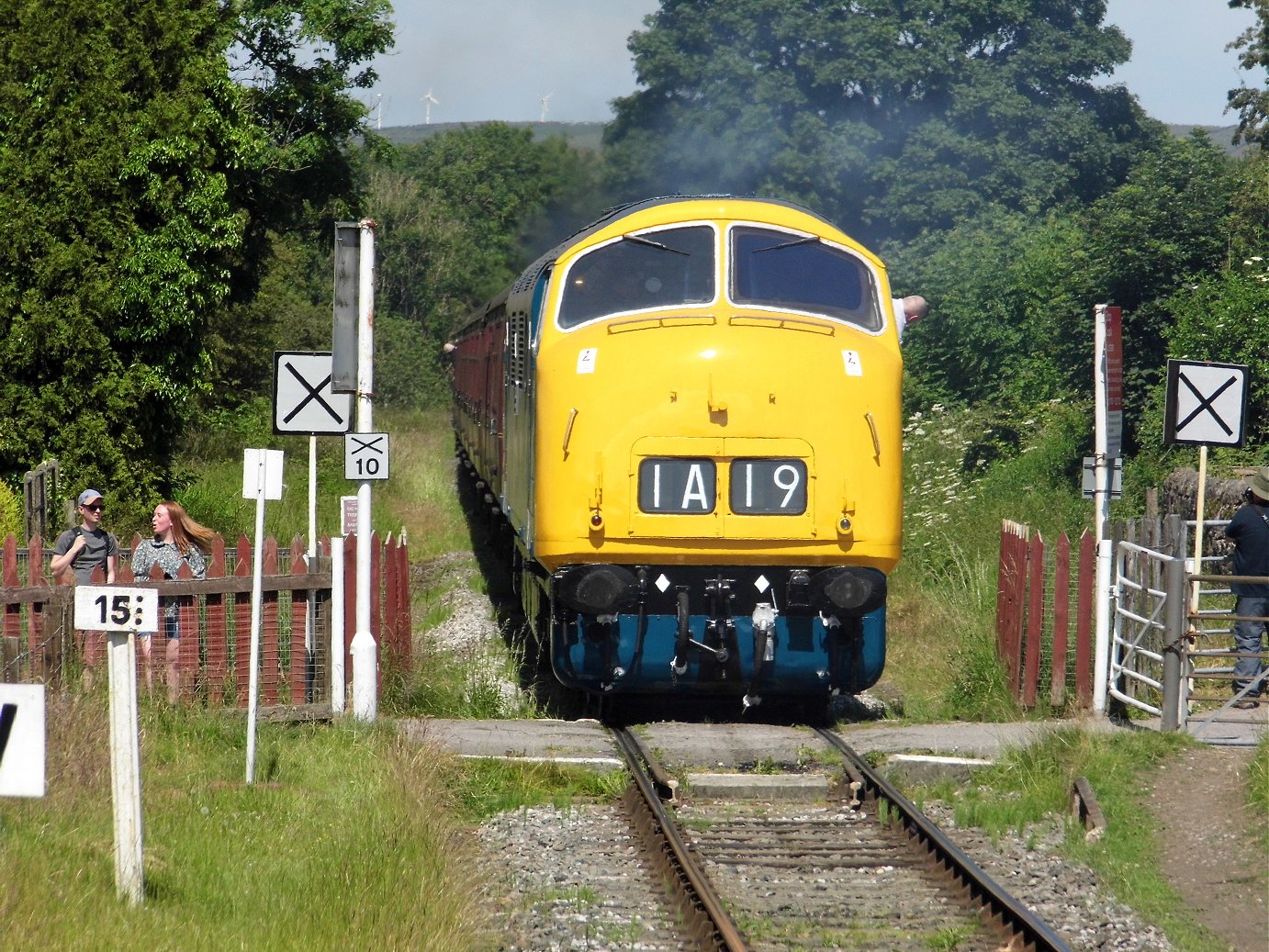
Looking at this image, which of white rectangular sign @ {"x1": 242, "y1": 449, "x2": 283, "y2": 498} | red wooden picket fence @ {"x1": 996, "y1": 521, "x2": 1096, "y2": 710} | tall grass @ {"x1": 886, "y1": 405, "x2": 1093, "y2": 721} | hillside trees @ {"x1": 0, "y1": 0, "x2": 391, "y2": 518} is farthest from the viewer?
hillside trees @ {"x1": 0, "y1": 0, "x2": 391, "y2": 518}

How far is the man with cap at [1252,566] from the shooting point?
11.6 metres

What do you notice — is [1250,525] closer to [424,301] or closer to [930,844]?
[930,844]

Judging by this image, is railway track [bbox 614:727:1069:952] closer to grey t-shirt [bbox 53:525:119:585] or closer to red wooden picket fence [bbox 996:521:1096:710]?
red wooden picket fence [bbox 996:521:1096:710]

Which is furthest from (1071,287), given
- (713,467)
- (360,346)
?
(360,346)

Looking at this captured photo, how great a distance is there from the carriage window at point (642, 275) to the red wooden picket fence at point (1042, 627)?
3332 millimetres

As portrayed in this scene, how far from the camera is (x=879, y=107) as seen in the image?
169 ft

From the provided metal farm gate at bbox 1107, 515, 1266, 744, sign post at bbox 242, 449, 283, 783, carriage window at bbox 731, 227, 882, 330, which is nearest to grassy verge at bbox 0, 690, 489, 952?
sign post at bbox 242, 449, 283, 783

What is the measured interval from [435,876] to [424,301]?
5034 cm

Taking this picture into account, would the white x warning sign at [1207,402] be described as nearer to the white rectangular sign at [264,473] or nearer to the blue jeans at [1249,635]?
the blue jeans at [1249,635]

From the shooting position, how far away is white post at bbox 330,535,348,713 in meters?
10.9

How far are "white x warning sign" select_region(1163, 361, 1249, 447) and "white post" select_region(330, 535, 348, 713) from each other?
19.4 feet

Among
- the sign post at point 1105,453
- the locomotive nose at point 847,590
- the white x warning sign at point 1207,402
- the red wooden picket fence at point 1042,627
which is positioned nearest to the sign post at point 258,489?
the locomotive nose at point 847,590

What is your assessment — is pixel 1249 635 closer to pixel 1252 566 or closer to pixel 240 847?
pixel 1252 566

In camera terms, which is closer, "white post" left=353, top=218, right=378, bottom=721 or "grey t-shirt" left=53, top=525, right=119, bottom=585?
"white post" left=353, top=218, right=378, bottom=721
